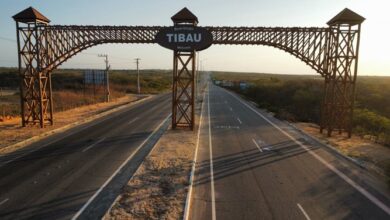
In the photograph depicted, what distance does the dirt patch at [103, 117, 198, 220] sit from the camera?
10.5 m

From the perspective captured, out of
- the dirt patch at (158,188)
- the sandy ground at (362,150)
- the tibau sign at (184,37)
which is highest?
the tibau sign at (184,37)

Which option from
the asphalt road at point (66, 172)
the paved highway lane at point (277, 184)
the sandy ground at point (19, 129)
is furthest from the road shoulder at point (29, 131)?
the paved highway lane at point (277, 184)

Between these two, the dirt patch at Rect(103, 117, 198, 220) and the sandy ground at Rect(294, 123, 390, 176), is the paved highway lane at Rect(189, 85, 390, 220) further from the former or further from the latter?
the sandy ground at Rect(294, 123, 390, 176)

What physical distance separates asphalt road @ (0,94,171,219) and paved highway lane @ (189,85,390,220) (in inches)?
145

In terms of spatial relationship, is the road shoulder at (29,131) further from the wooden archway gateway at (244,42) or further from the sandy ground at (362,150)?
the sandy ground at (362,150)

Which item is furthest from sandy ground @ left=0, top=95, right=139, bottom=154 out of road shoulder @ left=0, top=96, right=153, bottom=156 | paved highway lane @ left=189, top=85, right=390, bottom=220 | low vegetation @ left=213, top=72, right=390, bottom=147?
low vegetation @ left=213, top=72, right=390, bottom=147

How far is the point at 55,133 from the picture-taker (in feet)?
82.0

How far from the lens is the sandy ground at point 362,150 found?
55.9ft

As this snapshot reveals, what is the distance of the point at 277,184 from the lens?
13.8 meters

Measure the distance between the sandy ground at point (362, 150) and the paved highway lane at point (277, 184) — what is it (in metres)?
0.97

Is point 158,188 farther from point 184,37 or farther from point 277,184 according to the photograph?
point 184,37

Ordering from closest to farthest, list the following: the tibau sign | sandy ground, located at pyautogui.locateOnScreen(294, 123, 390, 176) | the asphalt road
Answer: the asphalt road
sandy ground, located at pyautogui.locateOnScreen(294, 123, 390, 176)
the tibau sign

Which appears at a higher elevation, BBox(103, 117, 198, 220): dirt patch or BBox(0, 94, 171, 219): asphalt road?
BBox(103, 117, 198, 220): dirt patch

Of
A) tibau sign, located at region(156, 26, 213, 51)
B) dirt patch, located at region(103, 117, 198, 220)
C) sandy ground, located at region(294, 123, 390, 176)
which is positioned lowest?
sandy ground, located at region(294, 123, 390, 176)
